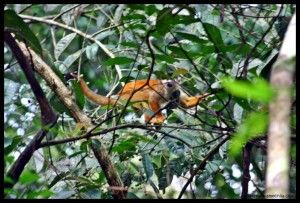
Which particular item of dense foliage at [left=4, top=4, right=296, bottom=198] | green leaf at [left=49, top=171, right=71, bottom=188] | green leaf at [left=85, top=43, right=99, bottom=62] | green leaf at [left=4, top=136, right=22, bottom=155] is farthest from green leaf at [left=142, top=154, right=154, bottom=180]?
green leaf at [left=85, top=43, right=99, bottom=62]

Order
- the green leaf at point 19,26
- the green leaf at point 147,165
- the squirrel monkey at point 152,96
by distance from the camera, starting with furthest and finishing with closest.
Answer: the squirrel monkey at point 152,96 → the green leaf at point 147,165 → the green leaf at point 19,26

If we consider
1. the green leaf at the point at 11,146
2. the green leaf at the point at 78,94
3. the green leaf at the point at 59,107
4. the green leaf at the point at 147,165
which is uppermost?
the green leaf at the point at 78,94

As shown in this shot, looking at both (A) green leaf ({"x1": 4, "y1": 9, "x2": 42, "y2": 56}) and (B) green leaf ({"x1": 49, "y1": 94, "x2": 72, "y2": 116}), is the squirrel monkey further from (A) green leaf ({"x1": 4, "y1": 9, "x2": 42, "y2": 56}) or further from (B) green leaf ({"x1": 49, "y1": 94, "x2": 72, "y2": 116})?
(A) green leaf ({"x1": 4, "y1": 9, "x2": 42, "y2": 56})

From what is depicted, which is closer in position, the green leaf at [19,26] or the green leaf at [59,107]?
the green leaf at [19,26]

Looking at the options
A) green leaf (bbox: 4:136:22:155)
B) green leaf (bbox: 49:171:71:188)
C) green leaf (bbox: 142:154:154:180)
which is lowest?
green leaf (bbox: 49:171:71:188)

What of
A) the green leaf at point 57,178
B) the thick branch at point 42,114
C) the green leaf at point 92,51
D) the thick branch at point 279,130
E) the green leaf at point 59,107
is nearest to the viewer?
the thick branch at point 279,130

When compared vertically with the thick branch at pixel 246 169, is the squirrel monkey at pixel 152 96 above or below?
above

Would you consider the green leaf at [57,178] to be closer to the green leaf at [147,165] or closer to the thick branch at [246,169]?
the green leaf at [147,165]

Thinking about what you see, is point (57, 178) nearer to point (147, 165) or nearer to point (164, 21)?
point (147, 165)

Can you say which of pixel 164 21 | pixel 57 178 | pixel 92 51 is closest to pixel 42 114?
pixel 164 21

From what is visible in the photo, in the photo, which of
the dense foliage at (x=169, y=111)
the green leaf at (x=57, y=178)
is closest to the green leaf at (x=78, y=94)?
the dense foliage at (x=169, y=111)

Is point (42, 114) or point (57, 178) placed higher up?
point (42, 114)

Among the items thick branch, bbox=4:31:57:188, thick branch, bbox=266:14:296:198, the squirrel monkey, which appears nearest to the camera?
thick branch, bbox=266:14:296:198

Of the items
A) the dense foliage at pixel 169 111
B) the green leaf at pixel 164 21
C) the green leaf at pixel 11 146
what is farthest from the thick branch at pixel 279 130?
the green leaf at pixel 11 146
